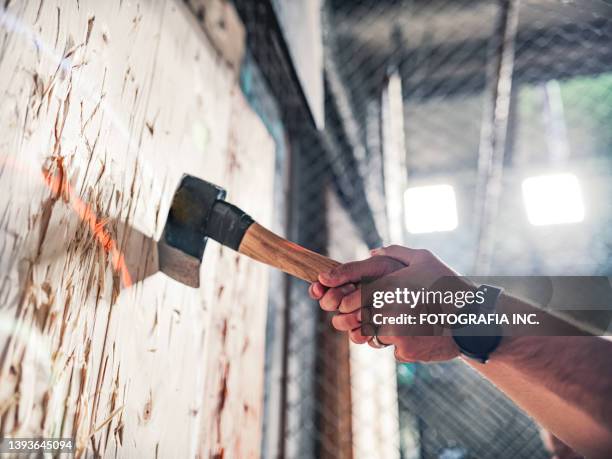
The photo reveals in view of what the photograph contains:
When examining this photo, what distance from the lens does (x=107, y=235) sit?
61 cm

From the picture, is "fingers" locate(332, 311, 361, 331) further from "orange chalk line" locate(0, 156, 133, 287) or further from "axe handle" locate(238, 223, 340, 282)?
"orange chalk line" locate(0, 156, 133, 287)

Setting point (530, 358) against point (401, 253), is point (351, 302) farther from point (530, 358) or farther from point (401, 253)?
point (530, 358)

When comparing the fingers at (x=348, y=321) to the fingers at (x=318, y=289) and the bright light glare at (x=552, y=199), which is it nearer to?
the fingers at (x=318, y=289)

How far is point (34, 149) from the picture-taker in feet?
1.57

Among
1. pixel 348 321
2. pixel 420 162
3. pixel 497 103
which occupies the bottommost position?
pixel 348 321

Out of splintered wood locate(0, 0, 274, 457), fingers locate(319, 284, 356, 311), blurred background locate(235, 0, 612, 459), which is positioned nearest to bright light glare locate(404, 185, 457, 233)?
blurred background locate(235, 0, 612, 459)

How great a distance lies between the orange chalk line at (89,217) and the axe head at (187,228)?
0.31 ft

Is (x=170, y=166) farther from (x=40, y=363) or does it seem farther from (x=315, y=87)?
(x=315, y=87)

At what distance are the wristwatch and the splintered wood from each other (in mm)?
505

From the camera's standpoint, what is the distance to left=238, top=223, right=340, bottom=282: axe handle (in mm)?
750

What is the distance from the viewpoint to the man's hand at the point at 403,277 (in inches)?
30.2

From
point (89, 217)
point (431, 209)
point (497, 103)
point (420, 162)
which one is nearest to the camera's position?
point (89, 217)

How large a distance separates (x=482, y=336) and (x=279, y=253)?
370 mm

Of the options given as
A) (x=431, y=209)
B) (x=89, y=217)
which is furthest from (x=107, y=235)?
(x=431, y=209)
